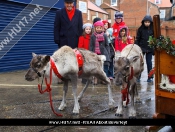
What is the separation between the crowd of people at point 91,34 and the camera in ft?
26.8

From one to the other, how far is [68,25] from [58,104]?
7.82 feet

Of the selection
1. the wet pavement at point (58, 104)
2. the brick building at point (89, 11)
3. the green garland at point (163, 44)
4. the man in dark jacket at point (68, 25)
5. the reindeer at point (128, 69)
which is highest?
the brick building at point (89, 11)

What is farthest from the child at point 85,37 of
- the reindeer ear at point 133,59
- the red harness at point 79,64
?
the reindeer ear at point 133,59

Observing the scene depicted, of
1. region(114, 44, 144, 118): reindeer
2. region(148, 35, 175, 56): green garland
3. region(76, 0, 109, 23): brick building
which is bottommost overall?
region(114, 44, 144, 118): reindeer

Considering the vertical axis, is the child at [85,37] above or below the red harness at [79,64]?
above

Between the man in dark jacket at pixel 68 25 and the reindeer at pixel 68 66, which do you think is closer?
the reindeer at pixel 68 66

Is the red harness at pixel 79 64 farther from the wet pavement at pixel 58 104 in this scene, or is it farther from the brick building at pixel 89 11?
the brick building at pixel 89 11

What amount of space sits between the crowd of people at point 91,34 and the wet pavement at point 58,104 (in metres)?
1.21

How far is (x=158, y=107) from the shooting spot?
4.63 meters

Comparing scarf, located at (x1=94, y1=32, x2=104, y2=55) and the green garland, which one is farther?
scarf, located at (x1=94, y1=32, x2=104, y2=55)

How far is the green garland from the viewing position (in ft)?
14.4

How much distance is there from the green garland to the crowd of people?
8.62 feet

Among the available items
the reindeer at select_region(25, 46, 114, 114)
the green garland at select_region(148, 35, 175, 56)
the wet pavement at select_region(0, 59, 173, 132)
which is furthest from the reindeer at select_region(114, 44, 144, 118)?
the green garland at select_region(148, 35, 175, 56)

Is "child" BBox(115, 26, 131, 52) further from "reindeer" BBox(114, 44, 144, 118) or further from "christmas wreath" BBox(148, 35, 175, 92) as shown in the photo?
"christmas wreath" BBox(148, 35, 175, 92)
